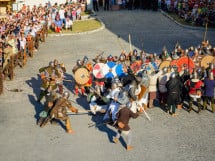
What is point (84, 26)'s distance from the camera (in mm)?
27219

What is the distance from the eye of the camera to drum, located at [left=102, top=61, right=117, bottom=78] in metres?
13.8

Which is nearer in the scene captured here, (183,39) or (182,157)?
(182,157)

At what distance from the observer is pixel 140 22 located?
28844mm

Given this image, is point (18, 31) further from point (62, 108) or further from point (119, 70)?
point (62, 108)

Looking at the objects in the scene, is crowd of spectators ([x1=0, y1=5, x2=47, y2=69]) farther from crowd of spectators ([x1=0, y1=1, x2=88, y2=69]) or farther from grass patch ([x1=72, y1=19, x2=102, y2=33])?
grass patch ([x1=72, y1=19, x2=102, y2=33])

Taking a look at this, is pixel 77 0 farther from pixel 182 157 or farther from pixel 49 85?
pixel 182 157

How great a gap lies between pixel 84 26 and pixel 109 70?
45.5ft

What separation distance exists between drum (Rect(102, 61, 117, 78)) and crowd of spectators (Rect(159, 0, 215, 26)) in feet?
41.6

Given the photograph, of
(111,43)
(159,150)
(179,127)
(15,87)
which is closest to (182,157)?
(159,150)

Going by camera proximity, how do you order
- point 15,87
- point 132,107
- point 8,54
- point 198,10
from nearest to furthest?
point 132,107, point 15,87, point 8,54, point 198,10

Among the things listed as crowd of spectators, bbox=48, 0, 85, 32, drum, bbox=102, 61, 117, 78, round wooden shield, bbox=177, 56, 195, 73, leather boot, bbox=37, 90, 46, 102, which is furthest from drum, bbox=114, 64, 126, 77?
crowd of spectators, bbox=48, 0, 85, 32

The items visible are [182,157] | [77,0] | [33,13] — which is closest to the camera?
[182,157]

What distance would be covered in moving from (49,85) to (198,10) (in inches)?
677

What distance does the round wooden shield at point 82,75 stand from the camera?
1390cm
